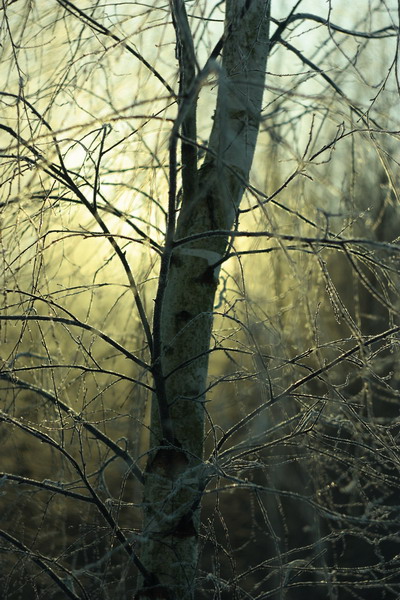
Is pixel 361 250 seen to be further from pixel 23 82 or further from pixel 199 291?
A: pixel 23 82

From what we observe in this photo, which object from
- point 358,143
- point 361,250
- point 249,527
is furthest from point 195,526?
point 249,527

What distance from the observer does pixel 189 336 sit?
1.38 metres

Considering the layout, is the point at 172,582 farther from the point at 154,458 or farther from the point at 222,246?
the point at 222,246

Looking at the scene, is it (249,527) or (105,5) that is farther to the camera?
(249,527)

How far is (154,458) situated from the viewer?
1.36 meters

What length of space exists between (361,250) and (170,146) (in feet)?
2.14

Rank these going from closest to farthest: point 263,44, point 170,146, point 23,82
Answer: point 170,146 < point 23,82 < point 263,44

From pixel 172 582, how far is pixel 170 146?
32.8 inches

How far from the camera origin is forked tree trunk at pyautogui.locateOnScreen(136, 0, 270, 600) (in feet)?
4.31

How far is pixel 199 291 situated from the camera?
1.39m

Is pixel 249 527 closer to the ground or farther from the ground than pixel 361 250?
closer to the ground

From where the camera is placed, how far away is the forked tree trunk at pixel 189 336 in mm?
1314

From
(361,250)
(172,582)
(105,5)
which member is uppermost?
(105,5)

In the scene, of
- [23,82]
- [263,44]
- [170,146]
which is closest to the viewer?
[170,146]
